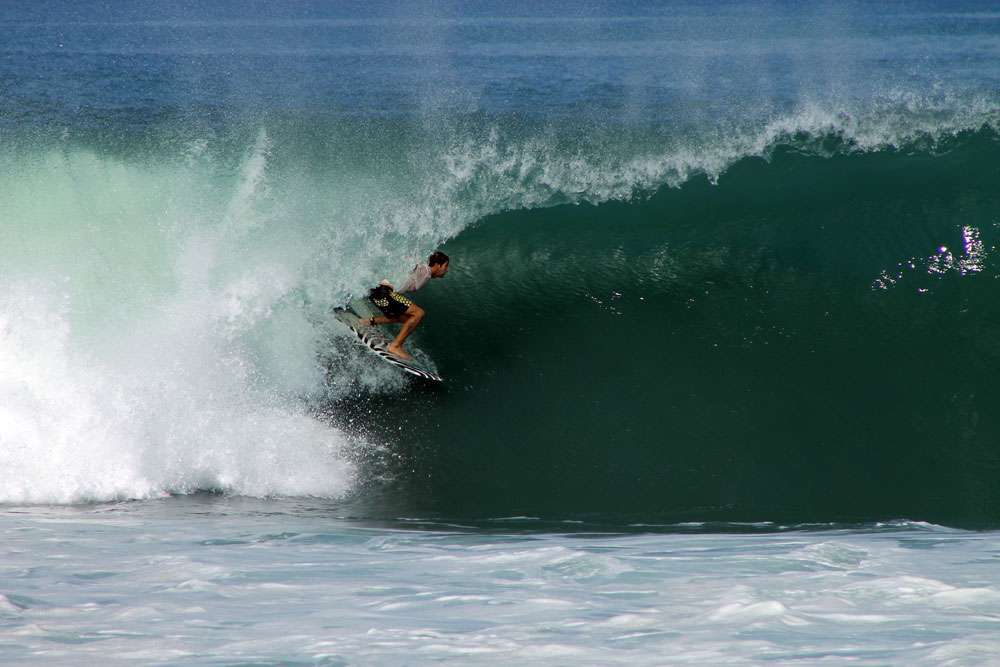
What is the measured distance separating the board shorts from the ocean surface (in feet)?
1.66

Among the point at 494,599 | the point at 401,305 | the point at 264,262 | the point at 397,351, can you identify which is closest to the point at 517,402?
the point at 397,351

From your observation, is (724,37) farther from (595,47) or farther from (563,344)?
(563,344)

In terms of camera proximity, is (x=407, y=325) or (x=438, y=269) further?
(x=407, y=325)

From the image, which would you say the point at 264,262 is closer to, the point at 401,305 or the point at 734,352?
the point at 401,305

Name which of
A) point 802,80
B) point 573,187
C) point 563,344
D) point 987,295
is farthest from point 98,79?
point 987,295

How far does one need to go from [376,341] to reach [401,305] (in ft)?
1.32

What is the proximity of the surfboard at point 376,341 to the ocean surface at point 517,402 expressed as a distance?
0.13 meters

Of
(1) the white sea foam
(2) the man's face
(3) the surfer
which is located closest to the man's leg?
(3) the surfer

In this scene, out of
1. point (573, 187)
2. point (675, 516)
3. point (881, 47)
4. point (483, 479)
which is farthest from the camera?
point (881, 47)

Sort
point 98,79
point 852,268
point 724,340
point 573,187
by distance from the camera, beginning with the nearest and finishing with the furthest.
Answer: point 724,340 < point 852,268 < point 573,187 < point 98,79

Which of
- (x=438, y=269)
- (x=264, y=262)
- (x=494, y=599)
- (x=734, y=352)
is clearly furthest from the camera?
(x=264, y=262)

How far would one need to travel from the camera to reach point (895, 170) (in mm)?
12375

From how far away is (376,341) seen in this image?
9391 millimetres

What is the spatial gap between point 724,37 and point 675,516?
30865 mm
